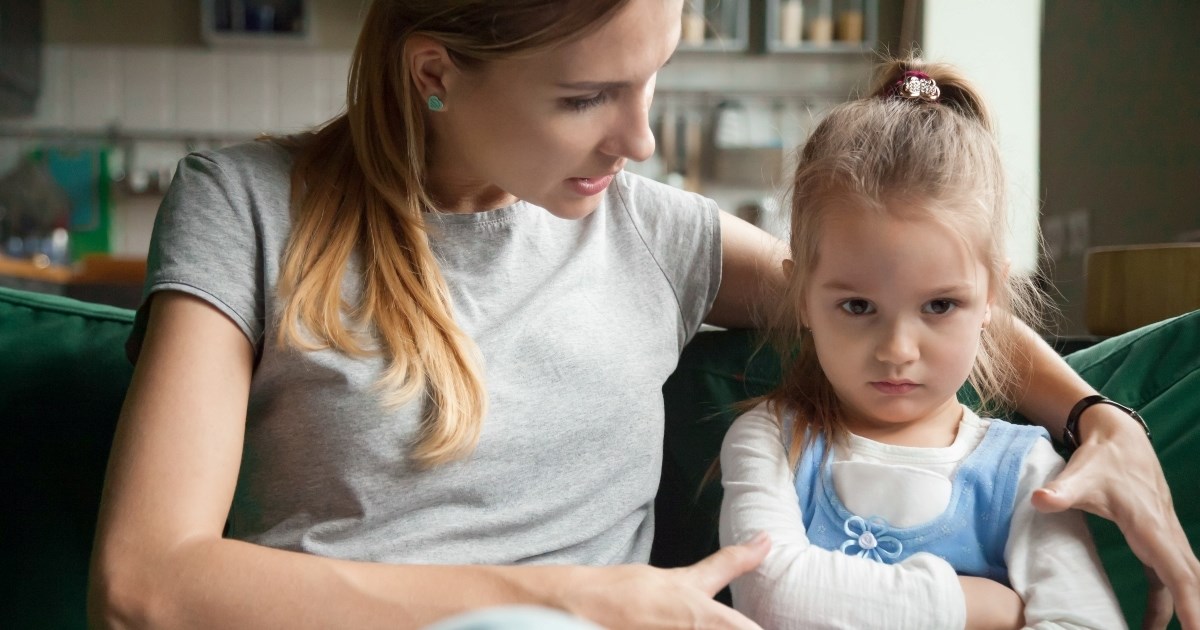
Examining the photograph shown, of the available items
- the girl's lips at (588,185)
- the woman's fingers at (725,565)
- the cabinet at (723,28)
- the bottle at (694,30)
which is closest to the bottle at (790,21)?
the cabinet at (723,28)

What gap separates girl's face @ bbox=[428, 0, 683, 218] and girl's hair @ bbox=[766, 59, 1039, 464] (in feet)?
0.62

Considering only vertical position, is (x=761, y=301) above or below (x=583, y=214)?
below

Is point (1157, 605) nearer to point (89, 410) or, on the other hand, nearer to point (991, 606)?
point (991, 606)

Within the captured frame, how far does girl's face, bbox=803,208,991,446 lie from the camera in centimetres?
95

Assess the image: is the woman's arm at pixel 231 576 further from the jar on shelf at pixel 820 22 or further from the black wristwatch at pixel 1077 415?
the jar on shelf at pixel 820 22

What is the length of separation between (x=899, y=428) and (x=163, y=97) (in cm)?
468

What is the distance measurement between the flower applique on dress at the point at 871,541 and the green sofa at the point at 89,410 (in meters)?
0.30

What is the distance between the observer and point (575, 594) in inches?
31.7

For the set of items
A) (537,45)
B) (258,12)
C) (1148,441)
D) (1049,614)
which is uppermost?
(258,12)

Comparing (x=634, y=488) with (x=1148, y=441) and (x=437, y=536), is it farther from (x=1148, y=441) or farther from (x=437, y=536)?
(x=1148, y=441)

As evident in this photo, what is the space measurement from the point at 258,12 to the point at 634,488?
4272 mm

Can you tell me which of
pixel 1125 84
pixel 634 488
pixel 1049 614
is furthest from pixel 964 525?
pixel 1125 84

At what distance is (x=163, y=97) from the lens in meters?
4.95

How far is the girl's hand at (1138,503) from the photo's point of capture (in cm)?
89
